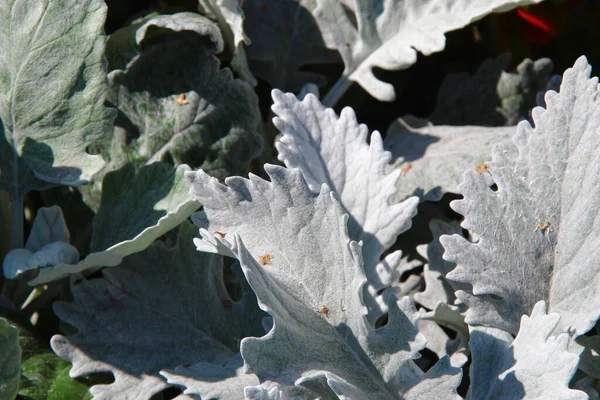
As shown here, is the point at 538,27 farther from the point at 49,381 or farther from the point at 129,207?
the point at 49,381

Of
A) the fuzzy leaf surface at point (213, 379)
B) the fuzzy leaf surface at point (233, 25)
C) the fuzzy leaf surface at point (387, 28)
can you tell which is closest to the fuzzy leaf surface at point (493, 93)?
the fuzzy leaf surface at point (387, 28)

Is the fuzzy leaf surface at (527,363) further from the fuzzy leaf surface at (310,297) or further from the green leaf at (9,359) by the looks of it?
the green leaf at (9,359)

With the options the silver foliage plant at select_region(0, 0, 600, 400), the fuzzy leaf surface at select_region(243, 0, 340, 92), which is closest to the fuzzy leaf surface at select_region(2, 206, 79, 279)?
the silver foliage plant at select_region(0, 0, 600, 400)

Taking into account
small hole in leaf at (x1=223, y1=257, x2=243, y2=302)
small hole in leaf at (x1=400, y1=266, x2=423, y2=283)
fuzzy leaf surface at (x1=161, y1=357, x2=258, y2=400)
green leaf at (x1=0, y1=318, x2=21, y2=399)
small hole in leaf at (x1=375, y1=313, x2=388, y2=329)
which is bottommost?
small hole in leaf at (x1=375, y1=313, x2=388, y2=329)

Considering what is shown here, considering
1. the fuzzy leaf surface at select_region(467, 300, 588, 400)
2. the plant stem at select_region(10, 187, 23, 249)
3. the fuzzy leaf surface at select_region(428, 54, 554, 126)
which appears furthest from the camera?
the fuzzy leaf surface at select_region(428, 54, 554, 126)

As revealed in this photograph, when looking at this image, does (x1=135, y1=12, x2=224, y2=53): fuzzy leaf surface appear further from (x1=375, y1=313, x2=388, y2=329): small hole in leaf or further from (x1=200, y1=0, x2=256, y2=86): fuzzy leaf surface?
(x1=375, y1=313, x2=388, y2=329): small hole in leaf
